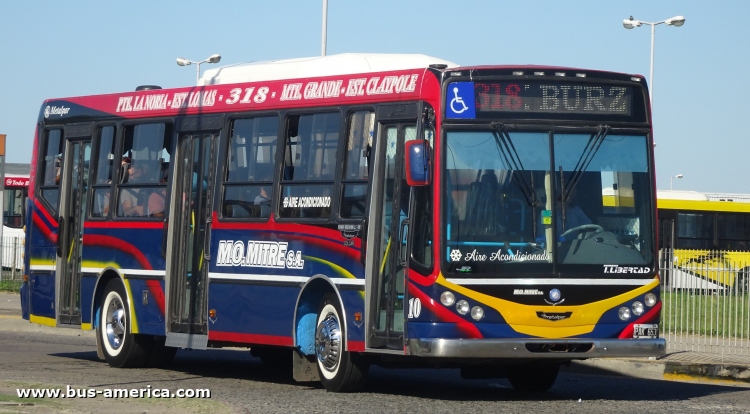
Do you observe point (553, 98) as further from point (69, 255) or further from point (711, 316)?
point (69, 255)

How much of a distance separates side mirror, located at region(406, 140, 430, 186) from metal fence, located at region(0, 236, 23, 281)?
874 inches

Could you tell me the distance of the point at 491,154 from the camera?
10.7m

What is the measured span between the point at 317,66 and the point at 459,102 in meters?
3.34

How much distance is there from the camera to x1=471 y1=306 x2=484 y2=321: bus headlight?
10539 mm

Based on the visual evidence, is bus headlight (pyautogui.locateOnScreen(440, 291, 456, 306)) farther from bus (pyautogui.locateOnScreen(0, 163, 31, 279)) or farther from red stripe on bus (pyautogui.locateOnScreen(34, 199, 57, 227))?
bus (pyautogui.locateOnScreen(0, 163, 31, 279))

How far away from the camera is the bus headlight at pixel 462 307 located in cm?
1052

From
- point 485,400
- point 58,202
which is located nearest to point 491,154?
point 485,400

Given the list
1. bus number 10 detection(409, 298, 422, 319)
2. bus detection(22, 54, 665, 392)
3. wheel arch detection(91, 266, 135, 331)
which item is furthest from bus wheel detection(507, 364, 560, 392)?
wheel arch detection(91, 266, 135, 331)

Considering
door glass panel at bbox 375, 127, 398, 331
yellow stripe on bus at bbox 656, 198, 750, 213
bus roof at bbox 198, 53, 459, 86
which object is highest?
bus roof at bbox 198, 53, 459, 86

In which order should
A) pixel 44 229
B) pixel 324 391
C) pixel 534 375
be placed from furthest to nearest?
1. pixel 44 229
2. pixel 534 375
3. pixel 324 391

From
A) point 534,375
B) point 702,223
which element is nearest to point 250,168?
point 534,375

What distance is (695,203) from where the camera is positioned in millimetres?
38312

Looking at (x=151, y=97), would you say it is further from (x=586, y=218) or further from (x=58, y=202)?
(x=586, y=218)

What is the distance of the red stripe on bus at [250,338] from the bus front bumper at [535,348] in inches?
83.8
